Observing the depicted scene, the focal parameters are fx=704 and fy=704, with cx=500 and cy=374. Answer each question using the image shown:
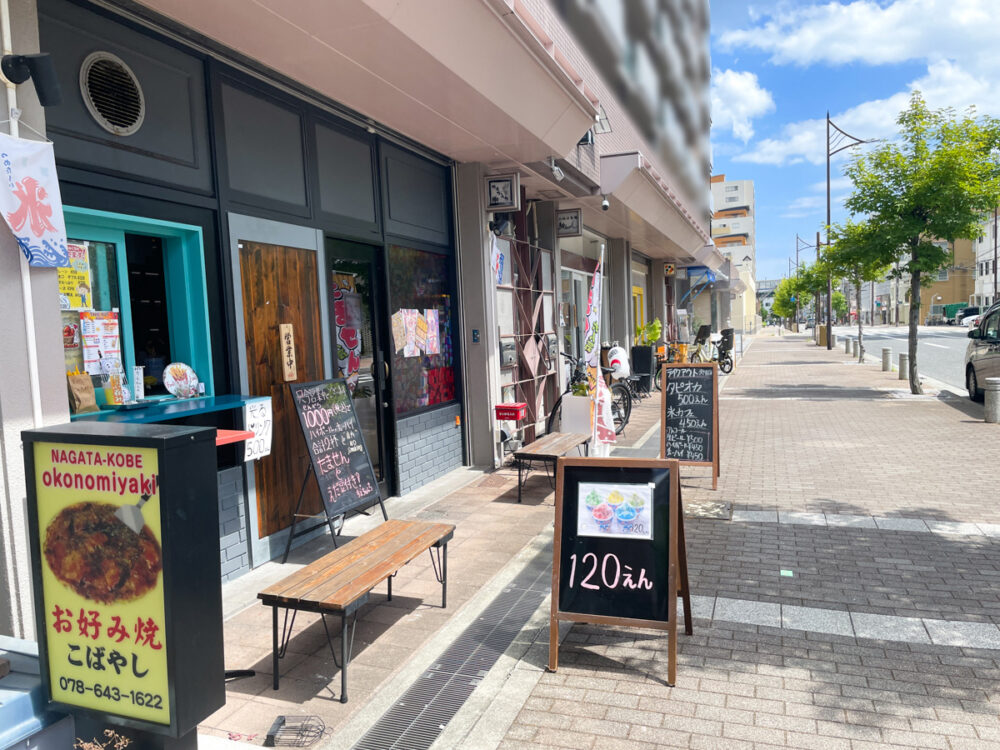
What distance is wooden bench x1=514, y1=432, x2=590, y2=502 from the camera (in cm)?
683

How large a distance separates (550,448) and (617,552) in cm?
336

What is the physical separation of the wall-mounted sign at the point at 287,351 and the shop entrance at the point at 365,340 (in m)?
0.67

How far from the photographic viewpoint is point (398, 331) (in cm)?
725

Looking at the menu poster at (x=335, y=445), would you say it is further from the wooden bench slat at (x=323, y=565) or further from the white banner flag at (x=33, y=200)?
the white banner flag at (x=33, y=200)

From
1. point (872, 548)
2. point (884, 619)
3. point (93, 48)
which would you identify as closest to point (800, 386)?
point (872, 548)

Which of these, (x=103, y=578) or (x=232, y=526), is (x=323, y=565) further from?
(x=103, y=578)

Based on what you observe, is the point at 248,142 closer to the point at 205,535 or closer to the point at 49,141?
the point at 49,141

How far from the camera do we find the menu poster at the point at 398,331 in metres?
7.16

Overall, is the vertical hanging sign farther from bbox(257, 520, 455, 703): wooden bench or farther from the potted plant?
the potted plant

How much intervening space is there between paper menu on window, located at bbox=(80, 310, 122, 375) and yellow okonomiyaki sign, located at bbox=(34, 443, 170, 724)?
79.8 inches

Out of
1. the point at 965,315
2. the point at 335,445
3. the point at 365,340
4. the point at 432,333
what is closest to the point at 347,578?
the point at 335,445

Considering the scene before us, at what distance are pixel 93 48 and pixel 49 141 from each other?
889 millimetres

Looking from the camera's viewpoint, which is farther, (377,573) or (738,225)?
(738,225)

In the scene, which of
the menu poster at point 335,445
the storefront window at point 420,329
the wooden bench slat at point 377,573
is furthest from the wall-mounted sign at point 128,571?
the storefront window at point 420,329
